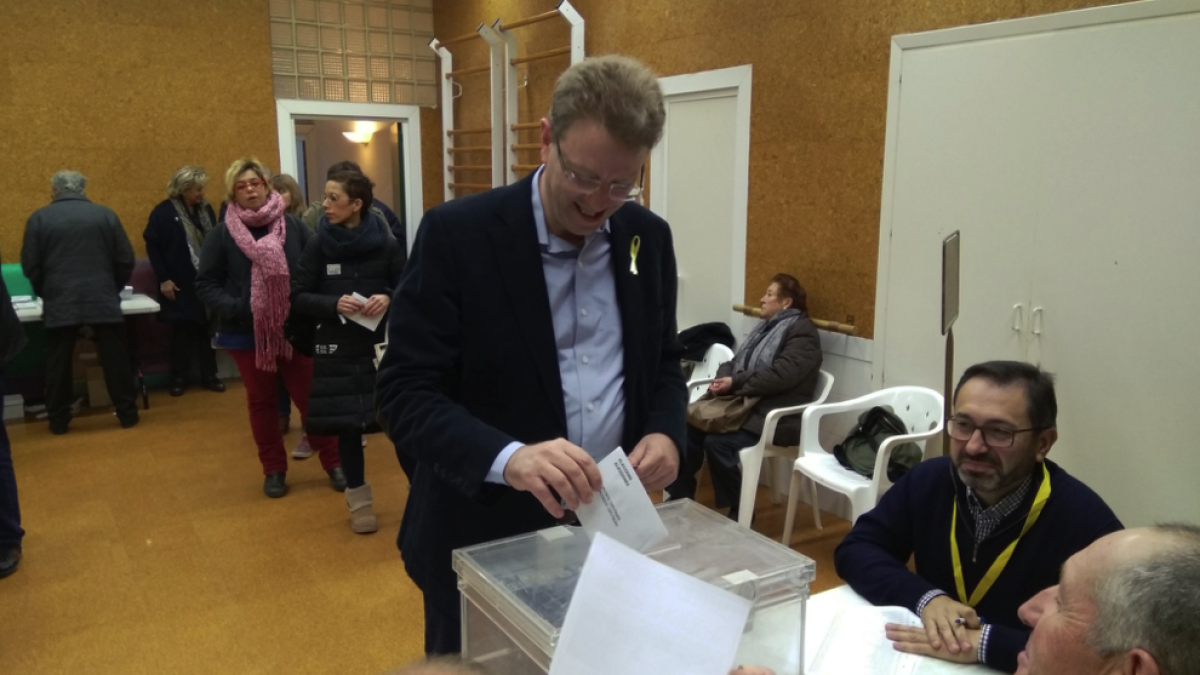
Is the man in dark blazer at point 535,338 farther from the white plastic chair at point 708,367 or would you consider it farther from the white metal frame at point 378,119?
the white metal frame at point 378,119

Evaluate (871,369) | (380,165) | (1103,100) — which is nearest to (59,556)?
(871,369)

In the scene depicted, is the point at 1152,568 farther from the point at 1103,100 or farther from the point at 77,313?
the point at 77,313

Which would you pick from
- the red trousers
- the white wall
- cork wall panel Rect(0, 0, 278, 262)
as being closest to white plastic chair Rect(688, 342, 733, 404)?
the red trousers

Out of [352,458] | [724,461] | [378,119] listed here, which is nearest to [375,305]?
[352,458]

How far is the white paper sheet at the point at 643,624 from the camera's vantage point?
84cm

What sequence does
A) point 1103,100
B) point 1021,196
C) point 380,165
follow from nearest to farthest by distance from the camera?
1. point 1103,100
2. point 1021,196
3. point 380,165

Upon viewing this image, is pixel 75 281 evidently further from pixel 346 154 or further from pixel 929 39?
pixel 346 154

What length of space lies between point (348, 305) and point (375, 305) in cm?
11

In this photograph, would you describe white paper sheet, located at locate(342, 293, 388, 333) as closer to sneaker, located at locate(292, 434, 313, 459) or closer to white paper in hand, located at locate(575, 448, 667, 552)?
sneaker, located at locate(292, 434, 313, 459)

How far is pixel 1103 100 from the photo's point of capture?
2900 millimetres

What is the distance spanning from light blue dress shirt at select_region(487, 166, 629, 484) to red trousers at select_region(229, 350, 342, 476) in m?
2.90

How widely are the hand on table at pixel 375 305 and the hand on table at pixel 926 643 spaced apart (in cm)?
259

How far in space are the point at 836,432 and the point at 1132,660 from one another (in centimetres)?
312

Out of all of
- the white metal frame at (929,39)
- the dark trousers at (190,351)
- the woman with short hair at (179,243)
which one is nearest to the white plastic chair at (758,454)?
the white metal frame at (929,39)
